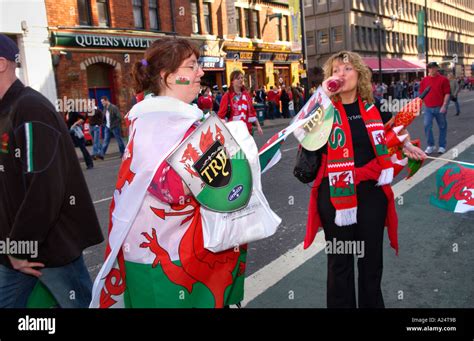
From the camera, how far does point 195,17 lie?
26531 mm

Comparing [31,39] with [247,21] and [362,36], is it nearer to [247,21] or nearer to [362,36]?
[247,21]

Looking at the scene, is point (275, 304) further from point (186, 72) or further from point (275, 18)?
point (275, 18)

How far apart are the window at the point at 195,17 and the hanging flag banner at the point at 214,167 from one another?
2538 centimetres

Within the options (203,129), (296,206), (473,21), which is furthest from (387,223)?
(473,21)

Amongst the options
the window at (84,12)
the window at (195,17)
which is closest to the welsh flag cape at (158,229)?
the window at (84,12)

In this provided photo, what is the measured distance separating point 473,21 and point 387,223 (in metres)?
100.0

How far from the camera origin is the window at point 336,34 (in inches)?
1758

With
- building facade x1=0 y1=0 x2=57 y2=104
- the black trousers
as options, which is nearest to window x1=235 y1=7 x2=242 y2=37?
building facade x1=0 y1=0 x2=57 y2=104

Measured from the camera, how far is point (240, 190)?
2262mm

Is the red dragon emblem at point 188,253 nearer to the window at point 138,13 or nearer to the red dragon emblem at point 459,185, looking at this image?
the red dragon emblem at point 459,185

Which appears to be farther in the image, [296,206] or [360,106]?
[296,206]

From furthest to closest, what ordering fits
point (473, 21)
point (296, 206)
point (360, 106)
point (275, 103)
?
1. point (473, 21)
2. point (275, 103)
3. point (296, 206)
4. point (360, 106)

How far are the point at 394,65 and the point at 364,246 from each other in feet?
160

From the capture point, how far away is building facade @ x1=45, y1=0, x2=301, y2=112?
1922 cm
